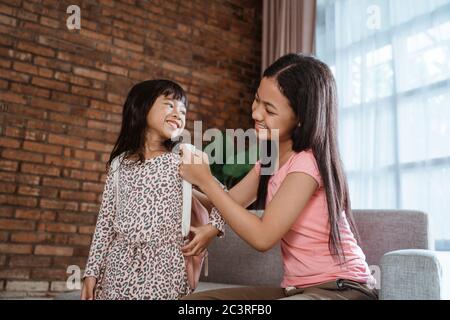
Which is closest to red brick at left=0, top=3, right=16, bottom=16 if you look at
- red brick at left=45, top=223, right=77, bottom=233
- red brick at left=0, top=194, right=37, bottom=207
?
red brick at left=0, top=194, right=37, bottom=207

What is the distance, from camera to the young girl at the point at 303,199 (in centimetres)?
106

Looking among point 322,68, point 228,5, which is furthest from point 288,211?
point 228,5

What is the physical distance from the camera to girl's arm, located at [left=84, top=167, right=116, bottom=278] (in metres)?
1.33

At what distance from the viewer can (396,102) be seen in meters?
3.00

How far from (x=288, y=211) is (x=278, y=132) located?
24 cm

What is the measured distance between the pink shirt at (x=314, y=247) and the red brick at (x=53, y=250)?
238cm

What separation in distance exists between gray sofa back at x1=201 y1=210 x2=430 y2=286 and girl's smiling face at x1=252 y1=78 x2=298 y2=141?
0.75 metres

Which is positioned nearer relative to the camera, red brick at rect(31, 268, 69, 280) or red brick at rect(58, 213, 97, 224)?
red brick at rect(31, 268, 69, 280)

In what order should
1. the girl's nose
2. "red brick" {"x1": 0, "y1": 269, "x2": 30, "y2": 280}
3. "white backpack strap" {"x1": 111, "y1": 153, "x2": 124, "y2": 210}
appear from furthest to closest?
"red brick" {"x1": 0, "y1": 269, "x2": 30, "y2": 280}
"white backpack strap" {"x1": 111, "y1": 153, "x2": 124, "y2": 210}
the girl's nose

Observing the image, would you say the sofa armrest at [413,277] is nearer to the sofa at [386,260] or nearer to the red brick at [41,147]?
the sofa at [386,260]

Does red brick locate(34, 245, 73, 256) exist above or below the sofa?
below

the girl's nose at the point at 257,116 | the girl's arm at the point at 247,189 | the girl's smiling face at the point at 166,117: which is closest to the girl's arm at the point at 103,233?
the girl's smiling face at the point at 166,117

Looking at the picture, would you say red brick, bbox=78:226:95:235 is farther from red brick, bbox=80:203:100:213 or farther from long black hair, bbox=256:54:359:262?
long black hair, bbox=256:54:359:262
